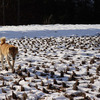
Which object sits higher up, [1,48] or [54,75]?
[1,48]

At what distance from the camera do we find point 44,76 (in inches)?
268

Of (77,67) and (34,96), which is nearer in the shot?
(34,96)

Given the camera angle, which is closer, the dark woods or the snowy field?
the snowy field

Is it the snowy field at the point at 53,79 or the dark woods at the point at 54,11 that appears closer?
the snowy field at the point at 53,79

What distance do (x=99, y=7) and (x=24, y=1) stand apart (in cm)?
1494

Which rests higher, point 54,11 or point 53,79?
point 54,11

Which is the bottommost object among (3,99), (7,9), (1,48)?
(3,99)

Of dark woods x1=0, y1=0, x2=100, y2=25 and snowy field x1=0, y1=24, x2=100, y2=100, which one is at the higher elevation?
dark woods x1=0, y1=0, x2=100, y2=25

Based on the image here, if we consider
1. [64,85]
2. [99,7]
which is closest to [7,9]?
[99,7]

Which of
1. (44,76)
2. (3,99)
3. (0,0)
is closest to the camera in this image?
(3,99)

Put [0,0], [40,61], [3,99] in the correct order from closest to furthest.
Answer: [3,99], [40,61], [0,0]

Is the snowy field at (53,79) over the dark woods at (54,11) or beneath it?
beneath

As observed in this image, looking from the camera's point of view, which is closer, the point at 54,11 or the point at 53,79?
the point at 53,79

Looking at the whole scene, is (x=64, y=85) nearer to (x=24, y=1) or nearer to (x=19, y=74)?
(x=19, y=74)
